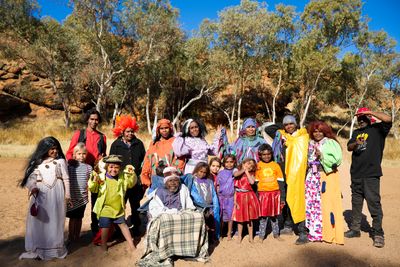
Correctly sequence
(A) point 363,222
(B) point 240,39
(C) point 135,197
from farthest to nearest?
(B) point 240,39
(A) point 363,222
(C) point 135,197

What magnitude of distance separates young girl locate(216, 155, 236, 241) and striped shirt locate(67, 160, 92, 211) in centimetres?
192

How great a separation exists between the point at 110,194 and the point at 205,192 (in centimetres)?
131

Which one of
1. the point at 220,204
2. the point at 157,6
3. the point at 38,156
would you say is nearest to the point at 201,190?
the point at 220,204

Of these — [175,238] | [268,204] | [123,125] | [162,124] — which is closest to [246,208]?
[268,204]

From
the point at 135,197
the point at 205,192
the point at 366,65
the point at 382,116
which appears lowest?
the point at 135,197

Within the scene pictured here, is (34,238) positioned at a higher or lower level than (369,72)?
lower

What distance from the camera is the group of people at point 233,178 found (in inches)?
161

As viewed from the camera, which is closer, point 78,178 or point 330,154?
point 78,178

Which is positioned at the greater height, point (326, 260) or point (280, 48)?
point (280, 48)

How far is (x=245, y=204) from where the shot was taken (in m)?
4.37

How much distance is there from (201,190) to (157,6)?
1903 cm

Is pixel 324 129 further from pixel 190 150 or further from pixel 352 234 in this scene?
pixel 190 150

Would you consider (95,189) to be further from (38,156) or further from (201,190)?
(201,190)

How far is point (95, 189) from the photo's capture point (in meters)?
3.94
